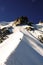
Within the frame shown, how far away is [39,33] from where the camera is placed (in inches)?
1982

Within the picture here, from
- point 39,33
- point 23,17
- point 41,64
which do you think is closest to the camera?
point 41,64

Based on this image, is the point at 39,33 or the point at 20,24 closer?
the point at 39,33

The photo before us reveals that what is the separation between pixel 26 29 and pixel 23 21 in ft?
30.7

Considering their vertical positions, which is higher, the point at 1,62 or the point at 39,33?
the point at 1,62

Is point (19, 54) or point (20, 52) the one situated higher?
point (19, 54)

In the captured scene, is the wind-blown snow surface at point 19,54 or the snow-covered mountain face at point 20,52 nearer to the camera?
the wind-blown snow surface at point 19,54

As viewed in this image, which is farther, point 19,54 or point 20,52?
point 20,52

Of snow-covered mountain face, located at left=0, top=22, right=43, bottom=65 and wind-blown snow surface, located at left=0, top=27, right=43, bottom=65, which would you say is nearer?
wind-blown snow surface, located at left=0, top=27, right=43, bottom=65

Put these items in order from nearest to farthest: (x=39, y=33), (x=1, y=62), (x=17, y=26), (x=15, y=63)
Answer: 1. (x=1, y=62)
2. (x=15, y=63)
3. (x=39, y=33)
4. (x=17, y=26)


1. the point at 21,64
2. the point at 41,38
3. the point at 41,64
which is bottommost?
the point at 41,38

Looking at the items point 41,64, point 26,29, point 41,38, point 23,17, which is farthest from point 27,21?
point 41,64

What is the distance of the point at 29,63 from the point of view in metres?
21.0

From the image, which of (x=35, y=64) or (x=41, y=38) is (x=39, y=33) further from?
(x=35, y=64)

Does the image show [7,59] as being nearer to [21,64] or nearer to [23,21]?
[21,64]
